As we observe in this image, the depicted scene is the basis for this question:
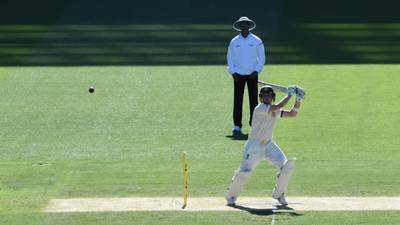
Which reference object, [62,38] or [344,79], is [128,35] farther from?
[344,79]

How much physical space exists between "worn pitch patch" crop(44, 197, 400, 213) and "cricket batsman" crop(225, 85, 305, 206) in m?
0.30

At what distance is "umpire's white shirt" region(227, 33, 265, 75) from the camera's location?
19672mm

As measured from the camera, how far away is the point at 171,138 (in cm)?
2033

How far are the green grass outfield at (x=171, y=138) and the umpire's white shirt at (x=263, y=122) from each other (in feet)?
3.75

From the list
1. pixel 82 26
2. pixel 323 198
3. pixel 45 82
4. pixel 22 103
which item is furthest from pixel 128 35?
pixel 323 198

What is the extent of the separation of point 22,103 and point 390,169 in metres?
8.95

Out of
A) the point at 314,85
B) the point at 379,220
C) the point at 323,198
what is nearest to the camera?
the point at 379,220

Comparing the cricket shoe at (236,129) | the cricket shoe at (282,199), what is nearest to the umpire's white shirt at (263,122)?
the cricket shoe at (282,199)

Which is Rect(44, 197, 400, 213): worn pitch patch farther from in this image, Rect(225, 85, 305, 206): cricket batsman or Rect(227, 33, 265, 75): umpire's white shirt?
Rect(227, 33, 265, 75): umpire's white shirt

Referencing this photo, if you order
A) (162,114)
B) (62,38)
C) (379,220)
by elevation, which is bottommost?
(379,220)

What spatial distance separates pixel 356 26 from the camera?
28.4m

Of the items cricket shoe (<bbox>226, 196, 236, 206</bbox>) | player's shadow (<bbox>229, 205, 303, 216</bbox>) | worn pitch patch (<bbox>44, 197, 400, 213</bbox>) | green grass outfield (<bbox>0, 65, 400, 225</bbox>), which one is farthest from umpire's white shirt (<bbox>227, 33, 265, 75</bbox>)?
player's shadow (<bbox>229, 205, 303, 216</bbox>)

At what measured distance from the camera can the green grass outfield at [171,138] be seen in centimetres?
1570

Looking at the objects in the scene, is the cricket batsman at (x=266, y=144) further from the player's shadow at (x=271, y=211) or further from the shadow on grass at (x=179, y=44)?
the shadow on grass at (x=179, y=44)
